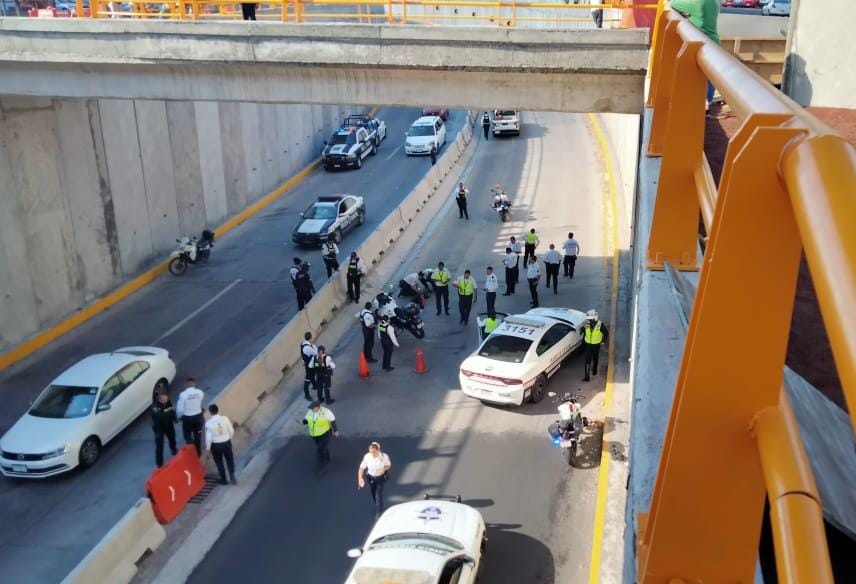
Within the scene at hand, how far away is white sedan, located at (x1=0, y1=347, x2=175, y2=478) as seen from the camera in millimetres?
14180

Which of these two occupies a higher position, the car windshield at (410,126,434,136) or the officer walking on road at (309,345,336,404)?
the car windshield at (410,126,434,136)

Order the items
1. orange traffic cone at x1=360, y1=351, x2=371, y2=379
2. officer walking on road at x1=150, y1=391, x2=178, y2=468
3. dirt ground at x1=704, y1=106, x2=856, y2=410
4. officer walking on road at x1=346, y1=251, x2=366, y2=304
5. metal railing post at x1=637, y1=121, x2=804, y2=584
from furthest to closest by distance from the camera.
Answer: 1. officer walking on road at x1=346, y1=251, x2=366, y2=304
2. orange traffic cone at x1=360, y1=351, x2=371, y2=379
3. officer walking on road at x1=150, y1=391, x2=178, y2=468
4. dirt ground at x1=704, y1=106, x2=856, y2=410
5. metal railing post at x1=637, y1=121, x2=804, y2=584

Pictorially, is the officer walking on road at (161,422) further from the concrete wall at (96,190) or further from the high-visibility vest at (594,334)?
the high-visibility vest at (594,334)

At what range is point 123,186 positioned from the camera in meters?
24.2

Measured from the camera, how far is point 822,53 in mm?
11781

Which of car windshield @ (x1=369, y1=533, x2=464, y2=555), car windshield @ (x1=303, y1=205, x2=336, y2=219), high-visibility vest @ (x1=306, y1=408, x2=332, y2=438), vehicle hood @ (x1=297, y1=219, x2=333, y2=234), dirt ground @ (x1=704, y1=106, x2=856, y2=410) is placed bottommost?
vehicle hood @ (x1=297, y1=219, x2=333, y2=234)

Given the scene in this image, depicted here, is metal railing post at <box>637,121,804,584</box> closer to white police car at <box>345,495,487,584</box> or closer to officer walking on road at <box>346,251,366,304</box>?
white police car at <box>345,495,487,584</box>

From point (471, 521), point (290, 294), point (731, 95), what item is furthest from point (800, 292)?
point (290, 294)

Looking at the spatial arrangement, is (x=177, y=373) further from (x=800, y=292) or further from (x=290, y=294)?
(x=800, y=292)

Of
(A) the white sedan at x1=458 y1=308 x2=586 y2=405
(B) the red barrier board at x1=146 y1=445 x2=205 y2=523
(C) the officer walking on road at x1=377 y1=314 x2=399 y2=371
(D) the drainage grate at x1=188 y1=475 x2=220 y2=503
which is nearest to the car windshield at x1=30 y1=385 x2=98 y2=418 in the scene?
(B) the red barrier board at x1=146 y1=445 x2=205 y2=523

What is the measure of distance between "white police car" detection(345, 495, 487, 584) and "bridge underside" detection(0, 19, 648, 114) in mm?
8815

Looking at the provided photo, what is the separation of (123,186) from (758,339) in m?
24.3

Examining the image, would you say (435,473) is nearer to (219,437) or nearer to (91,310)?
(219,437)

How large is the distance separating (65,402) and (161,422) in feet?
7.61
